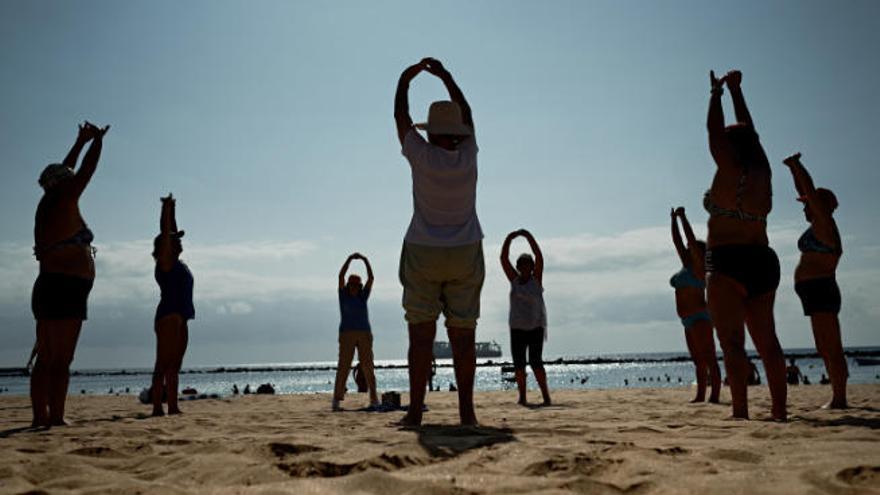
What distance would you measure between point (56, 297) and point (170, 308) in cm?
212

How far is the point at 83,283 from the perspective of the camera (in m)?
5.27

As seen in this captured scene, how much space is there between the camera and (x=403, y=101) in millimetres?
4680

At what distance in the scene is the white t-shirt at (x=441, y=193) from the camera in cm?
430

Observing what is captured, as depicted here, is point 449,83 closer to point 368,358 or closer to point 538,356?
point 538,356

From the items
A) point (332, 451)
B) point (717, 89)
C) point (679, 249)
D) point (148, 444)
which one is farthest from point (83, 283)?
point (679, 249)

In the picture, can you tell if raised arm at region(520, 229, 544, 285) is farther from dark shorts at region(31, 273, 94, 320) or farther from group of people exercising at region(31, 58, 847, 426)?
dark shorts at region(31, 273, 94, 320)

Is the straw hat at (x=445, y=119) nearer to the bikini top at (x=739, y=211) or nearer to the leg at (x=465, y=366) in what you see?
the leg at (x=465, y=366)

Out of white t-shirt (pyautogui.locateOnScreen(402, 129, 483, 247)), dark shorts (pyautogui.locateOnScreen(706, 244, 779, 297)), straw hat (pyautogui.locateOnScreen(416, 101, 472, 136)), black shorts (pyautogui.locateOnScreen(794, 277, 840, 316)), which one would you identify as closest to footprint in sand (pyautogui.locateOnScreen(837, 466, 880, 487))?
dark shorts (pyautogui.locateOnScreen(706, 244, 779, 297))

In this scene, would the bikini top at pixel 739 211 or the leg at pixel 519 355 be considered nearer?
the bikini top at pixel 739 211

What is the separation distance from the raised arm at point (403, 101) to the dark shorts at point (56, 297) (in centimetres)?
315

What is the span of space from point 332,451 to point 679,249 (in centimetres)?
569

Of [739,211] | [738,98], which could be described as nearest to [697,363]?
[739,211]

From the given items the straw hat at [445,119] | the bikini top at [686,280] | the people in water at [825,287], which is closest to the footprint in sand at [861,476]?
the straw hat at [445,119]

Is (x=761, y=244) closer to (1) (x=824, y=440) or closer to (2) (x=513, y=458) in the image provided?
(1) (x=824, y=440)
